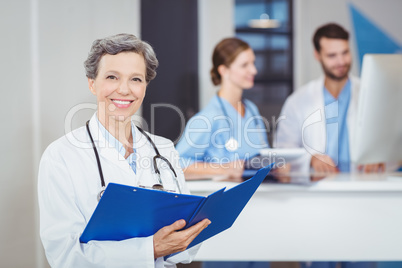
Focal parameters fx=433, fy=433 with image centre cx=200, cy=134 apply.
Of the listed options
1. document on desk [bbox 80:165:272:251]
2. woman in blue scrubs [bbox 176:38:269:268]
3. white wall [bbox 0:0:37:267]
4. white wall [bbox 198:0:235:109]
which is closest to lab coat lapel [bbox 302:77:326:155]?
woman in blue scrubs [bbox 176:38:269:268]

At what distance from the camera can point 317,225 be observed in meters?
1.96

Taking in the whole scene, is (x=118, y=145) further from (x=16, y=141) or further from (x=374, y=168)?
(x=374, y=168)

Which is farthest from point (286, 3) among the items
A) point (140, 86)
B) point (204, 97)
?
point (140, 86)

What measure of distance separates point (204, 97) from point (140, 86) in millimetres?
1775

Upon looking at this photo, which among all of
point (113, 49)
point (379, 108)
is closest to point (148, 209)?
point (113, 49)

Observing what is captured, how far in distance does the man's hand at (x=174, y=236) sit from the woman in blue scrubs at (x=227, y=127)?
107cm

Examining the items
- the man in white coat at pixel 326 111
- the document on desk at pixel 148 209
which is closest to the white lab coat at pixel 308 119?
the man in white coat at pixel 326 111

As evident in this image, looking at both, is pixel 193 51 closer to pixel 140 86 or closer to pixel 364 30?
pixel 364 30

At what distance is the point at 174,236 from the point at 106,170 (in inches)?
9.4

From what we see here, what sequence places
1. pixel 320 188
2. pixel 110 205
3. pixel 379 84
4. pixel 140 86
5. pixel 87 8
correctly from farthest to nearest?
1. pixel 87 8
2. pixel 320 188
3. pixel 379 84
4. pixel 140 86
5. pixel 110 205

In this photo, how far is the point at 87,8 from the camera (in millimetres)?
2154

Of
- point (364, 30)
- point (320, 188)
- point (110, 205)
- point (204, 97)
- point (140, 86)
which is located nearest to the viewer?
point (110, 205)

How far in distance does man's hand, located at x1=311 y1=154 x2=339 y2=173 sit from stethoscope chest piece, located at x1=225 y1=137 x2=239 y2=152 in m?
0.53

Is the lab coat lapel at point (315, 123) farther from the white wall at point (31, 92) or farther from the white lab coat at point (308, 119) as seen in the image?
the white wall at point (31, 92)
